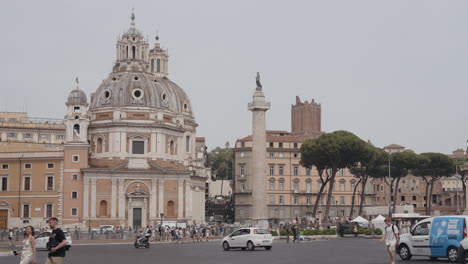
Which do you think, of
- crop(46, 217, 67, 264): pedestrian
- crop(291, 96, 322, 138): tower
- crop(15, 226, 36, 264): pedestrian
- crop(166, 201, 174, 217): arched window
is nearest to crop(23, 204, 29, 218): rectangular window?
crop(166, 201, 174, 217): arched window

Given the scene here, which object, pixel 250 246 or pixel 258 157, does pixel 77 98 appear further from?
pixel 250 246

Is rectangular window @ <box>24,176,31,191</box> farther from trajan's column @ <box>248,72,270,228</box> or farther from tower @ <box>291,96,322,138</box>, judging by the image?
tower @ <box>291,96,322,138</box>

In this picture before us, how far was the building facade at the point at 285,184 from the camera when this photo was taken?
10906cm

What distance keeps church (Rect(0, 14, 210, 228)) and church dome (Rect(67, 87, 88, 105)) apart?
11 centimetres

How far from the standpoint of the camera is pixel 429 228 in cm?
2814

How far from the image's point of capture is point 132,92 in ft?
284

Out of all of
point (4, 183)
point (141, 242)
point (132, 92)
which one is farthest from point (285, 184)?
point (141, 242)

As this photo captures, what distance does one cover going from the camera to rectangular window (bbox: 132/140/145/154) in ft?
279

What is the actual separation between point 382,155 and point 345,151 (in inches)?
533

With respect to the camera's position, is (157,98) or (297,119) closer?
(157,98)

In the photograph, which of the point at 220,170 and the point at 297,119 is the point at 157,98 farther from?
the point at 220,170

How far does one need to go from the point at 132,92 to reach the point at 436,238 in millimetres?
62682

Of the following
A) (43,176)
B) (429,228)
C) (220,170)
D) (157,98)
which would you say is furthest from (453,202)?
(429,228)

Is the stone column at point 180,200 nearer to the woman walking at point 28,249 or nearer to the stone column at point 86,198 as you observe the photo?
the stone column at point 86,198
